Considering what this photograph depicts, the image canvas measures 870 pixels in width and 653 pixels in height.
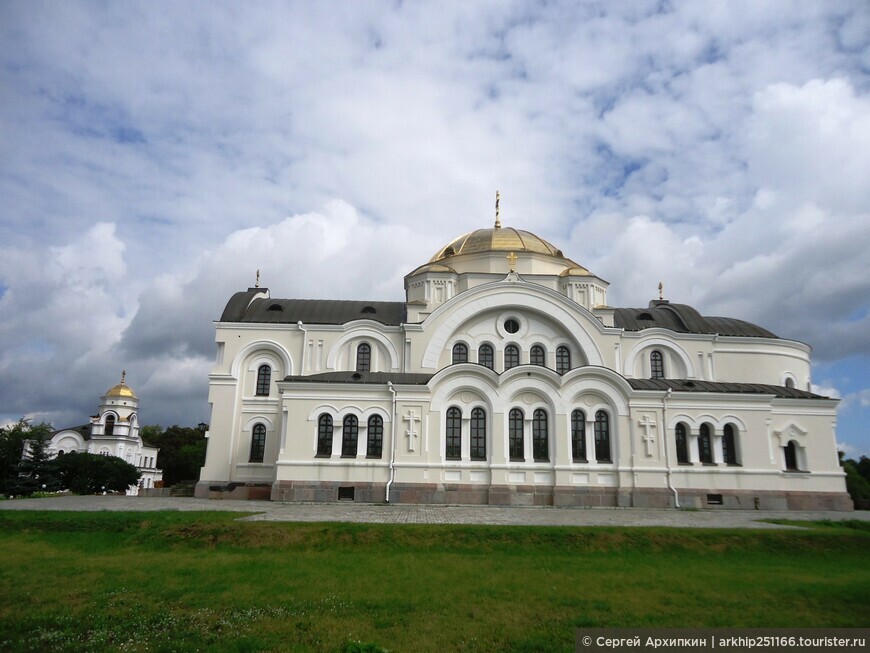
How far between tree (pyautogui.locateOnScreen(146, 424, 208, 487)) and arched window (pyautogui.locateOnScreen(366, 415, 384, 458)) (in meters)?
47.1

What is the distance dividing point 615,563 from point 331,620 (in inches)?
273

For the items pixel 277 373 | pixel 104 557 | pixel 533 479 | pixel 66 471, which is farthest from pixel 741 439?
pixel 66 471

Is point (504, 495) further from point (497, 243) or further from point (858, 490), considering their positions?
point (858, 490)

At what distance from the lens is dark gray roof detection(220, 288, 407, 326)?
3191 centimetres

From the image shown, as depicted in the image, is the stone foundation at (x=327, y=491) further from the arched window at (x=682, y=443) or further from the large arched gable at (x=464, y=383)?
the arched window at (x=682, y=443)

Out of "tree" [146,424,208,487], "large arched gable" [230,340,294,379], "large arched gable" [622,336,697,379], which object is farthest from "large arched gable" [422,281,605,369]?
"tree" [146,424,208,487]

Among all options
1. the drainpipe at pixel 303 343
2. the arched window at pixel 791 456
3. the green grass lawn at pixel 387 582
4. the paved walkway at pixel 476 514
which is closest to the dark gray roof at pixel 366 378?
the drainpipe at pixel 303 343

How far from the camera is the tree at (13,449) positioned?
107 ft

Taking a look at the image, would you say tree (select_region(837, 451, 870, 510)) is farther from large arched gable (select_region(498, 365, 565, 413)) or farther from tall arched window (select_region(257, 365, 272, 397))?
tall arched window (select_region(257, 365, 272, 397))

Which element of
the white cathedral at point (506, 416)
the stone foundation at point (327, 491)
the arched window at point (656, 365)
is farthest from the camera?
the arched window at point (656, 365)

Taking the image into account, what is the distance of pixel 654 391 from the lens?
25922 millimetres

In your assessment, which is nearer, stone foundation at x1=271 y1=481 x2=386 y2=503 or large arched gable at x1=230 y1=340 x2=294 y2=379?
stone foundation at x1=271 y1=481 x2=386 y2=503

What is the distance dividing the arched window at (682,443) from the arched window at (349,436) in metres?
14.2

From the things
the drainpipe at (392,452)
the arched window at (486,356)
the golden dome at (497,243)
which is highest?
the golden dome at (497,243)
